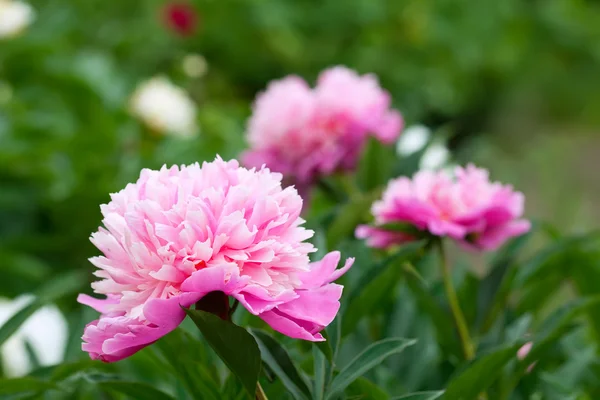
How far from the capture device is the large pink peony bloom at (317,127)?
96 centimetres

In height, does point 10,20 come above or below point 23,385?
above

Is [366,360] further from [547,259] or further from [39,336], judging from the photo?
[39,336]

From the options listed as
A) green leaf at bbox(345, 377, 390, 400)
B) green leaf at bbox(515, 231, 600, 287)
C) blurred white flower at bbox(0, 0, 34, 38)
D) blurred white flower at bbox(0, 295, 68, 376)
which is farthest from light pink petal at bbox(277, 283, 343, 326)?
blurred white flower at bbox(0, 0, 34, 38)

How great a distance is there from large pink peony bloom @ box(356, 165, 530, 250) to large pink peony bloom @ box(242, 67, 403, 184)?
287mm

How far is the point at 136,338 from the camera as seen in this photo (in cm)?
39

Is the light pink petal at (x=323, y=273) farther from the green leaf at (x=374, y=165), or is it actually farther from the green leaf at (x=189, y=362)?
the green leaf at (x=374, y=165)

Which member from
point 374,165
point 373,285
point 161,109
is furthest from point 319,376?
point 161,109

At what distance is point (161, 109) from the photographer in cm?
186

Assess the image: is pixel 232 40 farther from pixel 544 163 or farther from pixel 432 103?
pixel 544 163

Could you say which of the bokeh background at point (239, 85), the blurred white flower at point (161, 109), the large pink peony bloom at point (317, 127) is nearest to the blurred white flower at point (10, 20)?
Result: the bokeh background at point (239, 85)

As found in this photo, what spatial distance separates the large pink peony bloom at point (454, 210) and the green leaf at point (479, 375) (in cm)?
13

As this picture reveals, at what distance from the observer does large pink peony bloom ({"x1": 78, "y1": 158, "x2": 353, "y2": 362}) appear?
40 centimetres

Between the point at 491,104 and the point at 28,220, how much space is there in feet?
9.66

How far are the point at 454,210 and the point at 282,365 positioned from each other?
0.78ft
